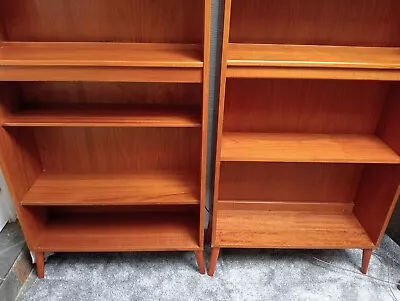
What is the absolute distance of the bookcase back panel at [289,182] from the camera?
4.75 feet

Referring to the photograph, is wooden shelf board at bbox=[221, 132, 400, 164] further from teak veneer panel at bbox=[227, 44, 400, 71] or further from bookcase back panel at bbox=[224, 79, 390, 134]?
teak veneer panel at bbox=[227, 44, 400, 71]

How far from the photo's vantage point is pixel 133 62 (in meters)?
0.96

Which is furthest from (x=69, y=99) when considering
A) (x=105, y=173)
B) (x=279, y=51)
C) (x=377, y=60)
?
(x=377, y=60)

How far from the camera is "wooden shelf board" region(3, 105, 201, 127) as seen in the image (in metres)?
1.07

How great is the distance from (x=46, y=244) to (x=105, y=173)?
385 mm

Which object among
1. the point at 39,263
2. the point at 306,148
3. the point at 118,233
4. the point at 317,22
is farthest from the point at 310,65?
the point at 39,263

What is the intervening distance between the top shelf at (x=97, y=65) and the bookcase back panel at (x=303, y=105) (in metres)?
0.29

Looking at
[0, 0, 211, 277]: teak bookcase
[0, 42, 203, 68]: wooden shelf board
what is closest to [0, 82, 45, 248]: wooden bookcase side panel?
[0, 0, 211, 277]: teak bookcase

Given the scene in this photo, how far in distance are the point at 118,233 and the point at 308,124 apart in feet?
3.14

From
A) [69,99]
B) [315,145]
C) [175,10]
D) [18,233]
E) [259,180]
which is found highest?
[175,10]

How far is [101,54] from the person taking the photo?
102 centimetres

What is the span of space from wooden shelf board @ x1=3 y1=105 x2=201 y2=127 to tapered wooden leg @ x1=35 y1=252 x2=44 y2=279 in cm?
60

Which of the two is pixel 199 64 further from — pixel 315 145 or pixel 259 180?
pixel 259 180

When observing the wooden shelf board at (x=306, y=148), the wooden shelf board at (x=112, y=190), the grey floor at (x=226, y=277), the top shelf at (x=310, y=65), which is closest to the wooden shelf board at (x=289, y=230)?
Answer: the grey floor at (x=226, y=277)
